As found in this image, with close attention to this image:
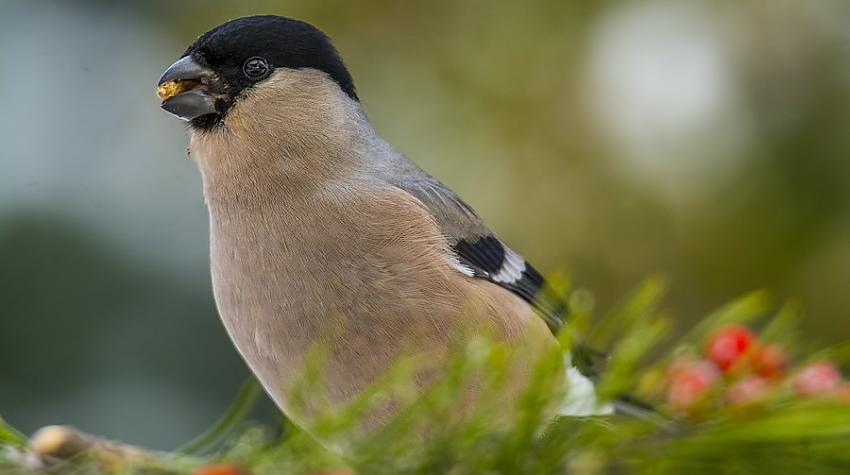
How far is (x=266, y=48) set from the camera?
1.94 m

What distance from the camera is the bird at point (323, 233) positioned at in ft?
5.02

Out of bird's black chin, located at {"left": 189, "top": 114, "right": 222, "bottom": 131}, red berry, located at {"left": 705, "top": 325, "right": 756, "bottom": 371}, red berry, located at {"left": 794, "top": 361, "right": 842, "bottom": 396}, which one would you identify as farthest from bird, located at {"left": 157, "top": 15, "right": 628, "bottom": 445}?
red berry, located at {"left": 794, "top": 361, "right": 842, "bottom": 396}

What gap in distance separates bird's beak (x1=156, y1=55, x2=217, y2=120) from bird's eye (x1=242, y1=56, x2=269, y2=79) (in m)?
0.08

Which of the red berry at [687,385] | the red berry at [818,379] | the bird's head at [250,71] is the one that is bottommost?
the red berry at [687,385]

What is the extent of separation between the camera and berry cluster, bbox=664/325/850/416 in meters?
0.90

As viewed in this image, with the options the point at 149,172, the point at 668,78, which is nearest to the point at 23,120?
the point at 149,172

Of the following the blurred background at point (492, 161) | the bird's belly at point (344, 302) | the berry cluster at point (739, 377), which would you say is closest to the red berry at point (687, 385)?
the berry cluster at point (739, 377)

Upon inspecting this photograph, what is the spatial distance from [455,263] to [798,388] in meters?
0.88

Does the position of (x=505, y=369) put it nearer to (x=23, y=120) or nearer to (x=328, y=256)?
(x=328, y=256)

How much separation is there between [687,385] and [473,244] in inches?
34.1

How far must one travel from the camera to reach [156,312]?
7.05 feet

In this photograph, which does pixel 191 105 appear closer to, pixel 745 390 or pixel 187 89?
pixel 187 89

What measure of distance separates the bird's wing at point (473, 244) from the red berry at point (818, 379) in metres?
0.71

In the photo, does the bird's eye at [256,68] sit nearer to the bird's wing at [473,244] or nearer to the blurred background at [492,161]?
the blurred background at [492,161]
